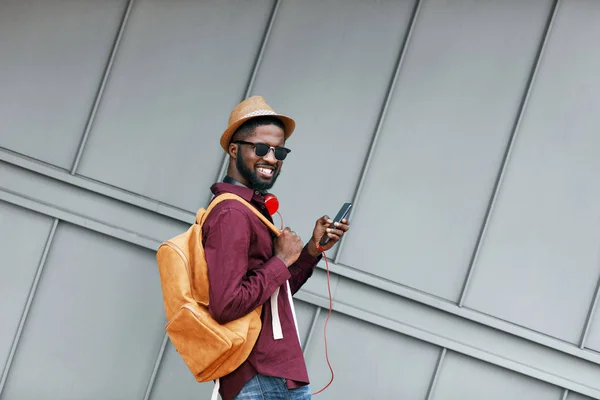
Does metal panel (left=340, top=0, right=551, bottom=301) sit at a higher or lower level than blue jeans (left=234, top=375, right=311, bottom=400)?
higher

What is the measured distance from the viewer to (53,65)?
14.4 ft

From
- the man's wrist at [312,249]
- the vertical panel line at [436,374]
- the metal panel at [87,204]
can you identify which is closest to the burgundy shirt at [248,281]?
the man's wrist at [312,249]

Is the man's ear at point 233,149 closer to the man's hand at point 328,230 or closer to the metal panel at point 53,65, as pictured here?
the man's hand at point 328,230

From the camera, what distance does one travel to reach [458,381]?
4387mm

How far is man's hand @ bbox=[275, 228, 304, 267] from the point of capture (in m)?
2.68

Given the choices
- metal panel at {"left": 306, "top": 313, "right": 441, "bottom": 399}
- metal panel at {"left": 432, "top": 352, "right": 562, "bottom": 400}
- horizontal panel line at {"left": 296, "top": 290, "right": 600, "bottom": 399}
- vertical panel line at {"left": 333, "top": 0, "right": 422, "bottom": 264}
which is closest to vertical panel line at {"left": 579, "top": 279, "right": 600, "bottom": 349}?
horizontal panel line at {"left": 296, "top": 290, "right": 600, "bottom": 399}

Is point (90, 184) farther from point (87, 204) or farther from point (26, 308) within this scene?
point (26, 308)

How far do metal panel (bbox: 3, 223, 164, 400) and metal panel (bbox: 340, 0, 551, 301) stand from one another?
1.30 m

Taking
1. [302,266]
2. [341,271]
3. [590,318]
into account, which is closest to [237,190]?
[302,266]

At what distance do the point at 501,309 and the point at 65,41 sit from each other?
322 cm

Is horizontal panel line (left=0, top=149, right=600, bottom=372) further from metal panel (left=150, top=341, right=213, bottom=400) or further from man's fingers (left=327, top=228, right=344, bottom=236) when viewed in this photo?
man's fingers (left=327, top=228, right=344, bottom=236)

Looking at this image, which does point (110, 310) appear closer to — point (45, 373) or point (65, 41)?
point (45, 373)

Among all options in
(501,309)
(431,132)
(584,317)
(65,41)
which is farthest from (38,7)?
(584,317)

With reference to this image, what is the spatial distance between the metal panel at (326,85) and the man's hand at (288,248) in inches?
66.8
